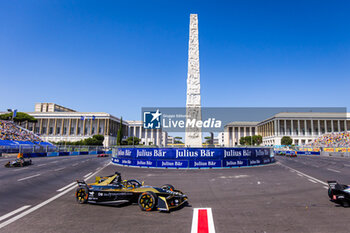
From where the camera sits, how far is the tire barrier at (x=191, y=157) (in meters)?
21.4

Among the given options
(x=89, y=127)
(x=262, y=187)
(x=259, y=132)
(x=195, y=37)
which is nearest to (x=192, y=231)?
(x=262, y=187)

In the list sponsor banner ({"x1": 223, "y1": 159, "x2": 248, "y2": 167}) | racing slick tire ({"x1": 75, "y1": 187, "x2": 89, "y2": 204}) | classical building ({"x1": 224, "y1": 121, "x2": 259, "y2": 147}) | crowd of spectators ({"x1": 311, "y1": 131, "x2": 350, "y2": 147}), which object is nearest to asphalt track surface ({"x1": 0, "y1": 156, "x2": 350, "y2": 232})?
racing slick tire ({"x1": 75, "y1": 187, "x2": 89, "y2": 204})

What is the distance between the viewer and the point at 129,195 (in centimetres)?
795

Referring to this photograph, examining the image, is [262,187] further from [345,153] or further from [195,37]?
[345,153]

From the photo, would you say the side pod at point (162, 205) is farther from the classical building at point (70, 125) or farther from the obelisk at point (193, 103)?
the classical building at point (70, 125)

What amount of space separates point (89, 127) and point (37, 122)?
25.8 metres

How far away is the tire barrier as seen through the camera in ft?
70.3

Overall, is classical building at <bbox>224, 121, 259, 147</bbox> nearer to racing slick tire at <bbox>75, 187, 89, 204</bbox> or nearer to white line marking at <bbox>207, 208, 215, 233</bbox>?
white line marking at <bbox>207, 208, 215, 233</bbox>

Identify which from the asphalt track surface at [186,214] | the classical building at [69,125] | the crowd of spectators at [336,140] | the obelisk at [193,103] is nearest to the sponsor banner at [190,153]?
the obelisk at [193,103]

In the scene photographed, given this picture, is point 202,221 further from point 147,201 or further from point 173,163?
point 173,163

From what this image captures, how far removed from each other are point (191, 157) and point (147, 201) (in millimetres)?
14290

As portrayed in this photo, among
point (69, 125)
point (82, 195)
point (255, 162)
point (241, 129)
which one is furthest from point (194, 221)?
point (241, 129)

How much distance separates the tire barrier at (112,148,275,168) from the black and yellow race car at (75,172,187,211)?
12.9 metres

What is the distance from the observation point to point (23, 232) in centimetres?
554
